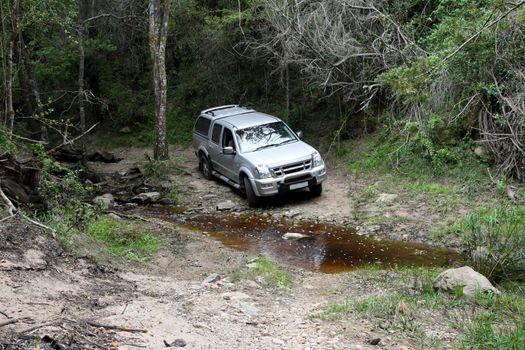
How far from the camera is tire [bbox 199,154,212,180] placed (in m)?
15.7

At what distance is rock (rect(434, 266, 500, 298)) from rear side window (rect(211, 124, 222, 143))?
8708mm

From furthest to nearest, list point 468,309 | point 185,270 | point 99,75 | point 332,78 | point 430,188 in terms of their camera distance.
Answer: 1. point 99,75
2. point 332,78
3. point 430,188
4. point 185,270
5. point 468,309

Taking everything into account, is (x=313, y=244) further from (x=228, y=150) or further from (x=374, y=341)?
(x=374, y=341)

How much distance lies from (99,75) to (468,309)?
19723 millimetres

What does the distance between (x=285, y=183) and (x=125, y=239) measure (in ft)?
13.8

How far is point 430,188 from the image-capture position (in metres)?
12.3

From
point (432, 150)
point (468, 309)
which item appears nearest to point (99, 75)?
point (432, 150)

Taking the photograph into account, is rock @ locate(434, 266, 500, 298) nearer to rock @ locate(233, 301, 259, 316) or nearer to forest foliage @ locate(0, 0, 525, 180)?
rock @ locate(233, 301, 259, 316)

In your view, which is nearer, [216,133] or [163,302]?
[163,302]

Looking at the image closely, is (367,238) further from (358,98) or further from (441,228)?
(358,98)

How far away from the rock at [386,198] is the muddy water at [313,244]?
4.22ft

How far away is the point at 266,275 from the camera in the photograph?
8.01m

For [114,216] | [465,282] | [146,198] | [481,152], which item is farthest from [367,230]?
[146,198]

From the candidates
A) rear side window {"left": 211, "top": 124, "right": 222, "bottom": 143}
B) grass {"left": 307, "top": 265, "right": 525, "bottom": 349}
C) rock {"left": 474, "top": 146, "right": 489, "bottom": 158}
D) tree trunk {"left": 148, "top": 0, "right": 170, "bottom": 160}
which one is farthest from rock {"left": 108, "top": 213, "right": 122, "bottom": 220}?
rock {"left": 474, "top": 146, "right": 489, "bottom": 158}
